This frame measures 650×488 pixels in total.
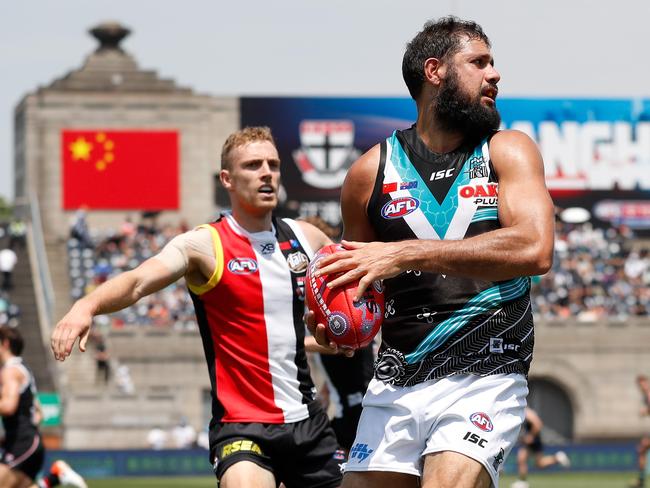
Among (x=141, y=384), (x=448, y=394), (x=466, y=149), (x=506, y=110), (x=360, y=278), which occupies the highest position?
(x=466, y=149)

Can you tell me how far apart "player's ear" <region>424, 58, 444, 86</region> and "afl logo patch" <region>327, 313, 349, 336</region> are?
3.47ft

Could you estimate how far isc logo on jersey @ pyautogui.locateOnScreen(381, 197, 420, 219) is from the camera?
585 cm

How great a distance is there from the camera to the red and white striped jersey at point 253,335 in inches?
300

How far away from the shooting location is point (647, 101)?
5491 cm

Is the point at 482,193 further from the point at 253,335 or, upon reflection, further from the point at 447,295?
the point at 253,335

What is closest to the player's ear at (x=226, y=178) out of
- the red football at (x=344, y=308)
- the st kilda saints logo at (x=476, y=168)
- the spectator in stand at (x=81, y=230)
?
the red football at (x=344, y=308)

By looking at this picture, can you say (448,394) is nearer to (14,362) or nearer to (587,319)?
(14,362)

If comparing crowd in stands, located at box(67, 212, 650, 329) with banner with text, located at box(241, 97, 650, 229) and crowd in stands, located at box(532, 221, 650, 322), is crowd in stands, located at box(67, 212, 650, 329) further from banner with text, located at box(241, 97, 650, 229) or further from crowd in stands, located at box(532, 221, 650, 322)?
banner with text, located at box(241, 97, 650, 229)

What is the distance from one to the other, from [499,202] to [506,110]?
4898 centimetres

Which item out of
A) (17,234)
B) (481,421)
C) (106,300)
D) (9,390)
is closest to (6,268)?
(17,234)

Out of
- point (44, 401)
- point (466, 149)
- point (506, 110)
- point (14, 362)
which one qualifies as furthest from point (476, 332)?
point (506, 110)

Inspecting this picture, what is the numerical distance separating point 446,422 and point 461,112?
126 cm

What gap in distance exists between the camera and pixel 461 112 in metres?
5.87

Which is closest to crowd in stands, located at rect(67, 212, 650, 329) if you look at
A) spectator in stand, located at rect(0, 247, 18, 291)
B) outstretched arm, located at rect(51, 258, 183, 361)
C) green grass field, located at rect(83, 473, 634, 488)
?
spectator in stand, located at rect(0, 247, 18, 291)
